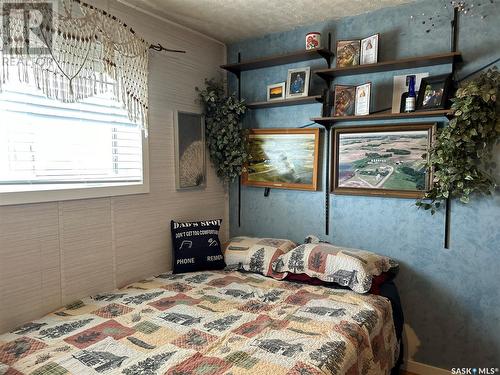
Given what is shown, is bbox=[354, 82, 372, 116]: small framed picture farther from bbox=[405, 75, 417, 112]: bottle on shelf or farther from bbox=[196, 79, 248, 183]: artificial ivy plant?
bbox=[196, 79, 248, 183]: artificial ivy plant

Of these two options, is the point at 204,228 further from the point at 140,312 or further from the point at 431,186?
the point at 431,186

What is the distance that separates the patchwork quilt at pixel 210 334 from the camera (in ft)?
4.83

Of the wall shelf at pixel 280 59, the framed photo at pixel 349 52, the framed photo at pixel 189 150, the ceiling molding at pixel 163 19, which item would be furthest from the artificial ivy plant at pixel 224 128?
the framed photo at pixel 349 52

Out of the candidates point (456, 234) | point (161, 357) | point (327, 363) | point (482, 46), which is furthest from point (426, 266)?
point (161, 357)

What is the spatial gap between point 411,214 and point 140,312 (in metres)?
1.88

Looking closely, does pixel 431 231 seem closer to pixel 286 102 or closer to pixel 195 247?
pixel 286 102

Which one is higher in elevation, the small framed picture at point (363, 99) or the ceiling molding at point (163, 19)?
the ceiling molding at point (163, 19)

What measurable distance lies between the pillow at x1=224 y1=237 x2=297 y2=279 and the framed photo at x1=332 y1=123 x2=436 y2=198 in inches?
24.0

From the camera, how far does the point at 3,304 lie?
1791 millimetres

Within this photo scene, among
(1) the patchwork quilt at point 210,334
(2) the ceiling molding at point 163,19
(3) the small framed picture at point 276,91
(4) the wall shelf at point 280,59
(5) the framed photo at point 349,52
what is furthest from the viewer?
(3) the small framed picture at point 276,91

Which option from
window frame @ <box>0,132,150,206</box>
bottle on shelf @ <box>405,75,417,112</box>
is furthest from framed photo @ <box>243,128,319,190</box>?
window frame @ <box>0,132,150,206</box>
